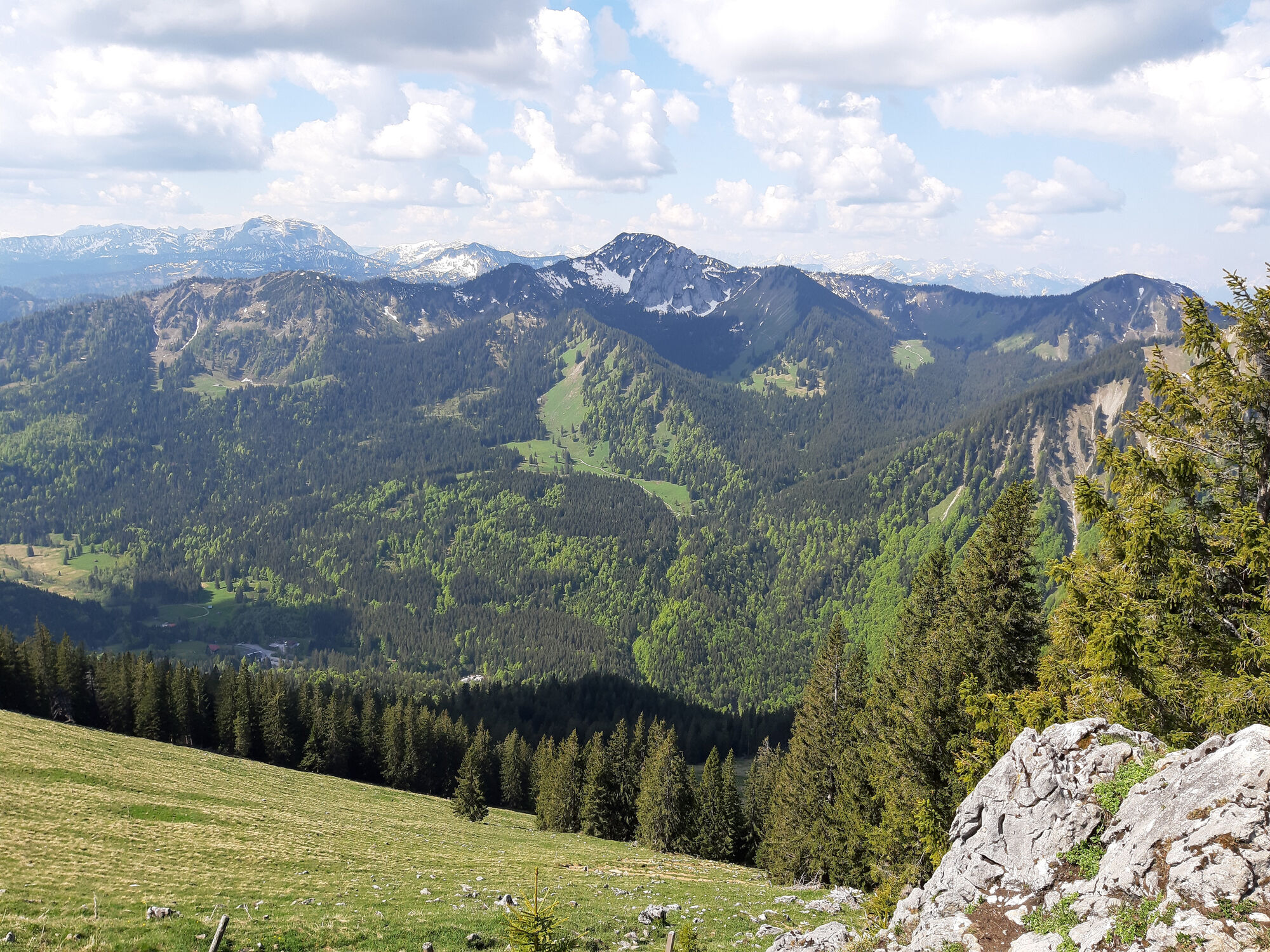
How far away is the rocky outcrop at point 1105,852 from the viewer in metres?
11.9

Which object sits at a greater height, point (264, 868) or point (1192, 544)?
point (1192, 544)

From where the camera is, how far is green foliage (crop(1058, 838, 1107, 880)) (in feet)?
48.6

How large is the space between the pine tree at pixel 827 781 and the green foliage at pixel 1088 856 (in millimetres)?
20006

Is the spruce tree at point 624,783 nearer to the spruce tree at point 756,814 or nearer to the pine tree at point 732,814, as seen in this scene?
the pine tree at point 732,814

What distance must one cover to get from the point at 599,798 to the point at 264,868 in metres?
47.5

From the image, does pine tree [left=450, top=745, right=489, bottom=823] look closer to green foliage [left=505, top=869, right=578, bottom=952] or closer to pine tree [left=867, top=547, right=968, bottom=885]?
pine tree [left=867, top=547, right=968, bottom=885]

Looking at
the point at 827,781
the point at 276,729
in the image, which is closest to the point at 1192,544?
the point at 827,781

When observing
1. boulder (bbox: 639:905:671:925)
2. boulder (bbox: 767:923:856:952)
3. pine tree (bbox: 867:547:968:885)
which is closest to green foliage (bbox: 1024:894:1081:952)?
boulder (bbox: 767:923:856:952)

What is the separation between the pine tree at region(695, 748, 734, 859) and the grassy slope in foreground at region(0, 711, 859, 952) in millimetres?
9791

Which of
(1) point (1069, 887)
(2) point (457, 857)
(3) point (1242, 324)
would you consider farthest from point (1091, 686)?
Result: (2) point (457, 857)

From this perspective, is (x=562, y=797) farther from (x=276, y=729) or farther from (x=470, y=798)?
(x=276, y=729)

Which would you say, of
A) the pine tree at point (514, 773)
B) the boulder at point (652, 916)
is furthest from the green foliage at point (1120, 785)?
the pine tree at point (514, 773)

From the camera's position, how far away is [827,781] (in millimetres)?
40125

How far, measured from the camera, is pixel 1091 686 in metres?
19.2
